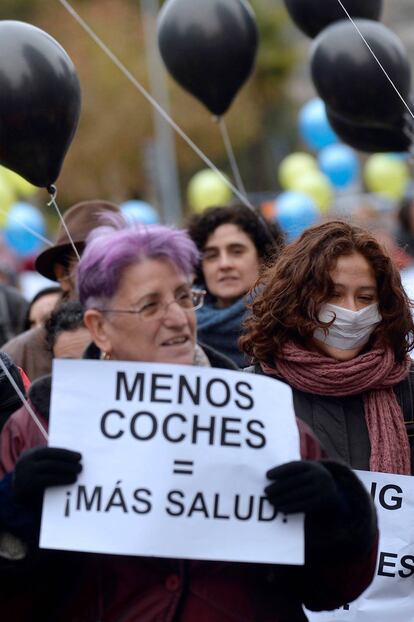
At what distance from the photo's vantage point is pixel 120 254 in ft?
9.42

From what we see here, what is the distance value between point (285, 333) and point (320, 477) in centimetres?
98

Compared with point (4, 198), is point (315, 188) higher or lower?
higher

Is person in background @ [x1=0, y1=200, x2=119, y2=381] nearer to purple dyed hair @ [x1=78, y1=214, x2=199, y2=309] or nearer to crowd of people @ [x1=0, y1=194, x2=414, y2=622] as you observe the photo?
crowd of people @ [x1=0, y1=194, x2=414, y2=622]

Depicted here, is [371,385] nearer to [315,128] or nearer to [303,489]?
[303,489]

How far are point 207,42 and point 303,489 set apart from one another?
333cm

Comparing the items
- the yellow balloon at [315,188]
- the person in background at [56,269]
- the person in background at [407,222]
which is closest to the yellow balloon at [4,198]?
the yellow balloon at [315,188]

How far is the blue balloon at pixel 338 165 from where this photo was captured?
1723 cm

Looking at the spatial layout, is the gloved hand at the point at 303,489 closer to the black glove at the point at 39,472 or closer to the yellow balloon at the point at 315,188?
the black glove at the point at 39,472

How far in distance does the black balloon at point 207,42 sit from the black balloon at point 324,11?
230 millimetres

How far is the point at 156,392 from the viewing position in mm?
2795

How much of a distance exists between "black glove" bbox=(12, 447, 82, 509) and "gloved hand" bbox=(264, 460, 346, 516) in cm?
41

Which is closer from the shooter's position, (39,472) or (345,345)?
(39,472)

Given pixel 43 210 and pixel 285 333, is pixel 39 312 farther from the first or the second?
pixel 43 210

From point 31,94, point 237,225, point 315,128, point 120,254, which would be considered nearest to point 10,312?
point 237,225
